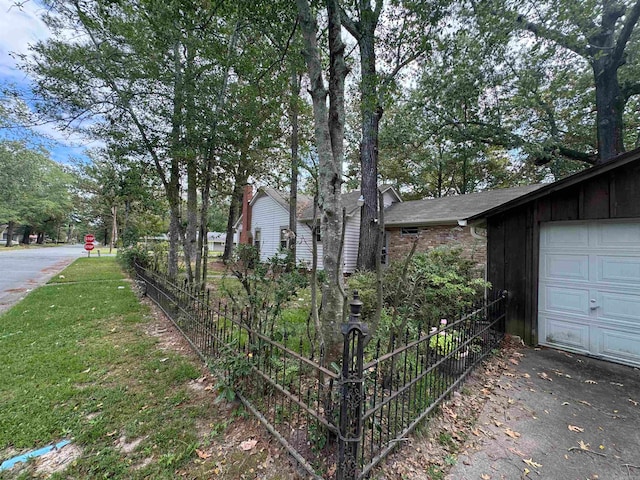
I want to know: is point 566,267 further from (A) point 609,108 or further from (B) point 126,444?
(A) point 609,108

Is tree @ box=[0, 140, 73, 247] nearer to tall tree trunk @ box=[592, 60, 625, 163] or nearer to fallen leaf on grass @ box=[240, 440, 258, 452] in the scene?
fallen leaf on grass @ box=[240, 440, 258, 452]

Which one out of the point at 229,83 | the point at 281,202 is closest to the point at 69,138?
the point at 229,83

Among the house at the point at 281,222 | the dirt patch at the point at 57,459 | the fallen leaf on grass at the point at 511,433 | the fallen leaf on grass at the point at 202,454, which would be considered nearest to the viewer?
the dirt patch at the point at 57,459

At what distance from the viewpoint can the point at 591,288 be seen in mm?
4371

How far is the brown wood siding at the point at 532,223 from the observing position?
4000 mm

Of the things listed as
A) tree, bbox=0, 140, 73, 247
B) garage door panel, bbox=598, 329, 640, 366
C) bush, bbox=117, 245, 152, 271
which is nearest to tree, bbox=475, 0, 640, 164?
garage door panel, bbox=598, 329, 640, 366

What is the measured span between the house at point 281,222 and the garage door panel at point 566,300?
8363 millimetres

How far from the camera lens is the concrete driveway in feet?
7.26

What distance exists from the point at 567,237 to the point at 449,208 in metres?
7.54

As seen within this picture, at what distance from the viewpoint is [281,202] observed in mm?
14969

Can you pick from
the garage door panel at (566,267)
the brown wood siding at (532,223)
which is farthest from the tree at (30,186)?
the garage door panel at (566,267)

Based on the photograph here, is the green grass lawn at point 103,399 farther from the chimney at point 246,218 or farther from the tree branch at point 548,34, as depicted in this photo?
the chimney at point 246,218

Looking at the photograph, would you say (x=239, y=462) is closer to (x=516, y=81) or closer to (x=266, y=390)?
(x=266, y=390)

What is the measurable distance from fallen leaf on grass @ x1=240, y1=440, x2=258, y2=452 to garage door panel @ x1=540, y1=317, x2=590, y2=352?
16.9 ft
